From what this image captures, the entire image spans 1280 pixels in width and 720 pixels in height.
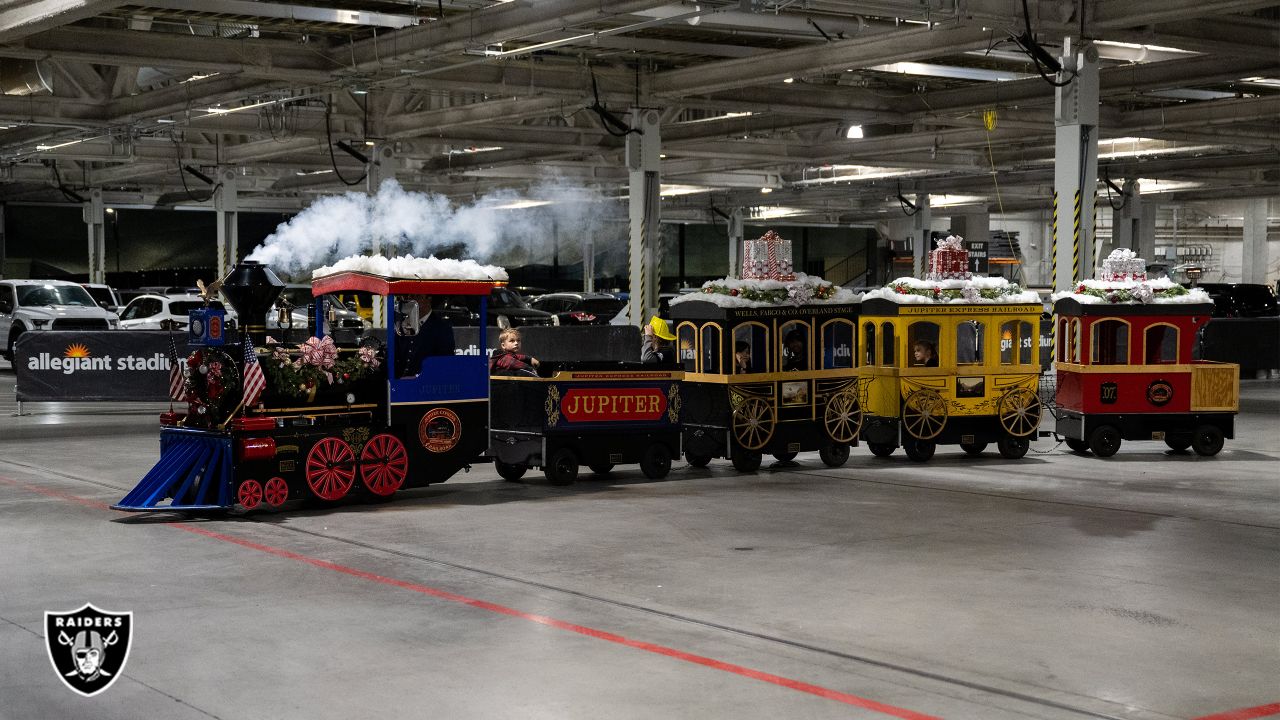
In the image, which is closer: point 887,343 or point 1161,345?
point 887,343

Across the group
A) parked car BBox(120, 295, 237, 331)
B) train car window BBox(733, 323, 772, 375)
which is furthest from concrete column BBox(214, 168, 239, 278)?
train car window BBox(733, 323, 772, 375)

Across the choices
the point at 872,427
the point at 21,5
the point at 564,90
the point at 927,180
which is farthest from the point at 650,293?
the point at 927,180

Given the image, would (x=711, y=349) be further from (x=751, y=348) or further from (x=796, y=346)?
(x=796, y=346)

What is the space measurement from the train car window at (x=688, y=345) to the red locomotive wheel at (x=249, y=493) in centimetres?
536

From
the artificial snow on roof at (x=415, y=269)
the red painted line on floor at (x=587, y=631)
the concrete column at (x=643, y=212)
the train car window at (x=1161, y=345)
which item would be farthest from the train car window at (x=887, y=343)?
the concrete column at (x=643, y=212)

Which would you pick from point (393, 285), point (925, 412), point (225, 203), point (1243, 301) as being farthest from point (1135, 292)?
point (225, 203)

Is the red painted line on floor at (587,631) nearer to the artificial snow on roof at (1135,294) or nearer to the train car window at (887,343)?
the train car window at (887,343)

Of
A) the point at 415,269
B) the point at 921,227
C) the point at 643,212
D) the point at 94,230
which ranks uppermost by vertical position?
the point at 921,227

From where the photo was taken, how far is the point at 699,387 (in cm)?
1535

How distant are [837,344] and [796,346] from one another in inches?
30.4

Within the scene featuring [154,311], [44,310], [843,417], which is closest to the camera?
[843,417]

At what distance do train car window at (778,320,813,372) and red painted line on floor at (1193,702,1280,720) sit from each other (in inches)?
369

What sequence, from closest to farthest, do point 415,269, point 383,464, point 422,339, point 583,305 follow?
point 383,464 < point 415,269 < point 422,339 < point 583,305

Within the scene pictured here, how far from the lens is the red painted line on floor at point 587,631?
641 cm
